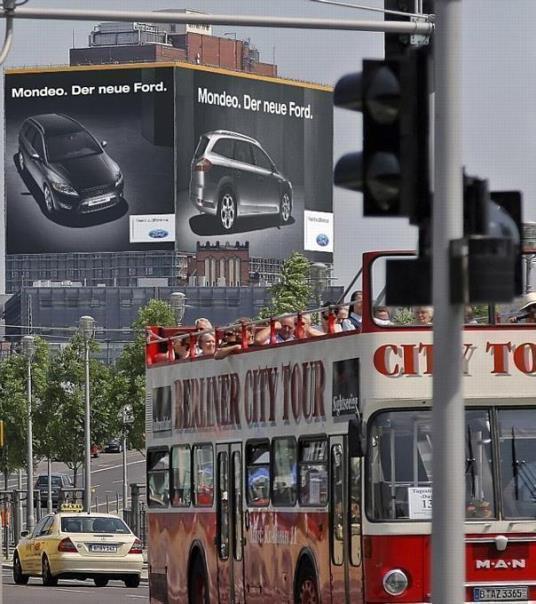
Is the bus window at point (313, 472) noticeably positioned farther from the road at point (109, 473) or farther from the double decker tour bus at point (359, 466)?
the road at point (109, 473)

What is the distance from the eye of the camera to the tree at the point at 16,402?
2849 inches

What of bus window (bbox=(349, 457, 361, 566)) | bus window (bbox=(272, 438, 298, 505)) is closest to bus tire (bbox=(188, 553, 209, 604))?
bus window (bbox=(272, 438, 298, 505))

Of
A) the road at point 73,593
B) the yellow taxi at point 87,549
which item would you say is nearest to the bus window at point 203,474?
the road at point 73,593

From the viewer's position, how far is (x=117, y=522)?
126 ft

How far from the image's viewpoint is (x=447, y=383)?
1123 centimetres

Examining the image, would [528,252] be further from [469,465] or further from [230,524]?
[230,524]

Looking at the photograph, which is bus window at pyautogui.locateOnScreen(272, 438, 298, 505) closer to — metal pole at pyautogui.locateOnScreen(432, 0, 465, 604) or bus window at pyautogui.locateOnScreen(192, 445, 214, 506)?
bus window at pyautogui.locateOnScreen(192, 445, 214, 506)

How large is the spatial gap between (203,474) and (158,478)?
1.93m

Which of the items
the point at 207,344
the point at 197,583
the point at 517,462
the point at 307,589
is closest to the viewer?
the point at 517,462

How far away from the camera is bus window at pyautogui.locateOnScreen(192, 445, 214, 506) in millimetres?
22938

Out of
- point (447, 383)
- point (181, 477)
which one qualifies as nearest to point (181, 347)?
point (181, 477)

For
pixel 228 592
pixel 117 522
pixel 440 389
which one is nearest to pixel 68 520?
pixel 117 522

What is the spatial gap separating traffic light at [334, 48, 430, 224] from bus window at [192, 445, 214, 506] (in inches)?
473

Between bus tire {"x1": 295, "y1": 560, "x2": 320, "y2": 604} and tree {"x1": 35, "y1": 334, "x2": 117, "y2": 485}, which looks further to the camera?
tree {"x1": 35, "y1": 334, "x2": 117, "y2": 485}
